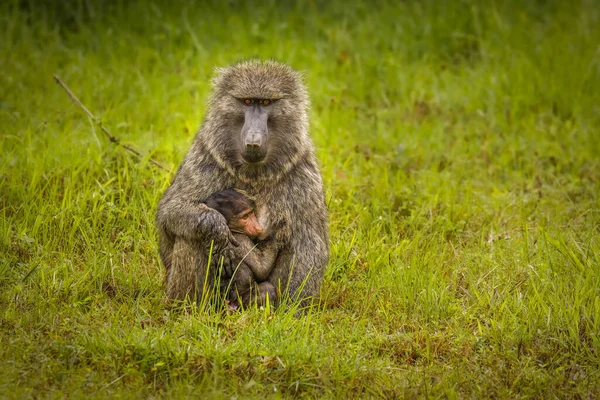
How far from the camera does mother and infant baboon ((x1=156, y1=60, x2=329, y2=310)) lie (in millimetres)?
4559

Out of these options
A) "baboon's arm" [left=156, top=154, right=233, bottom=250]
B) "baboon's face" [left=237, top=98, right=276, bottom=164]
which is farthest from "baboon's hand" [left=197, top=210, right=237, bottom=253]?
"baboon's face" [left=237, top=98, right=276, bottom=164]

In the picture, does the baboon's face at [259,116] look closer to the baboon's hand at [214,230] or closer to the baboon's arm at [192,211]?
the baboon's arm at [192,211]

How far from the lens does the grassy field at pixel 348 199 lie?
4.00 metres

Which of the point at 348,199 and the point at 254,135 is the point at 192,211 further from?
the point at 348,199

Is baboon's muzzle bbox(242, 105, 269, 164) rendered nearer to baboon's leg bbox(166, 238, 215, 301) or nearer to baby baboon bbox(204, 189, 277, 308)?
baby baboon bbox(204, 189, 277, 308)

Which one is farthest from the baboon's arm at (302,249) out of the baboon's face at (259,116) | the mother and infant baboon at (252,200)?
the baboon's face at (259,116)

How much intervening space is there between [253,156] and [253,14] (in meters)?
4.43

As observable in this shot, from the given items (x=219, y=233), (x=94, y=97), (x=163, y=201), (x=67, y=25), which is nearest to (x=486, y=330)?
(x=219, y=233)

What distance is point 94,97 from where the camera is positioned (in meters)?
7.05

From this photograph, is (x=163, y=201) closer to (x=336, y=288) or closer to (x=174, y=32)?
(x=336, y=288)

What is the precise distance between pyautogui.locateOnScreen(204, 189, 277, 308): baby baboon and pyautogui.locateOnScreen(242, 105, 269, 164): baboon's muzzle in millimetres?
239

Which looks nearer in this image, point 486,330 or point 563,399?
point 563,399

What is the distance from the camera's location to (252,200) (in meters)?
4.70

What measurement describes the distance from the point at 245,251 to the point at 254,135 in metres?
0.62
